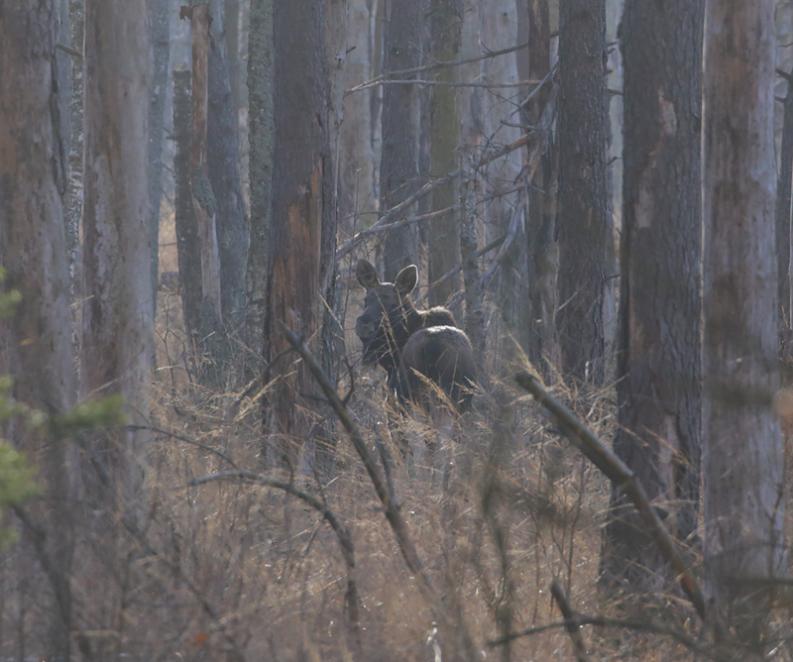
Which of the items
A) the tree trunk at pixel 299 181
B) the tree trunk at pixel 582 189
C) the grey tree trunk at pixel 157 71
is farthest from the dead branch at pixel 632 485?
the grey tree trunk at pixel 157 71

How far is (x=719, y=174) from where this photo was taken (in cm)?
671

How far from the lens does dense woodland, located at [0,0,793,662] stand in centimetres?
515

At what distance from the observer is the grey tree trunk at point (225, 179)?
59.5 ft

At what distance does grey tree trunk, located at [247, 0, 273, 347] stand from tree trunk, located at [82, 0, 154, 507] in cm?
427

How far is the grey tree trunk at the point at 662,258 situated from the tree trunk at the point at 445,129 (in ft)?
34.3

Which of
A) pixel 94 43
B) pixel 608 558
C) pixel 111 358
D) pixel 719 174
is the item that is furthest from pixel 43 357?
pixel 719 174

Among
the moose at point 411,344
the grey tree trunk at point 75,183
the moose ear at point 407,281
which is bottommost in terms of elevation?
the moose at point 411,344

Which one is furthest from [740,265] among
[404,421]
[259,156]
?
[259,156]

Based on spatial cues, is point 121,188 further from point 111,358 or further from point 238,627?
point 238,627

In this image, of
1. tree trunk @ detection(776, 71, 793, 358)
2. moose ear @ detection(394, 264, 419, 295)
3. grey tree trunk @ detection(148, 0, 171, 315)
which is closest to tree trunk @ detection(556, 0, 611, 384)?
moose ear @ detection(394, 264, 419, 295)

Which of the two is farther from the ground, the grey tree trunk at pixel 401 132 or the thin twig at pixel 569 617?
the grey tree trunk at pixel 401 132

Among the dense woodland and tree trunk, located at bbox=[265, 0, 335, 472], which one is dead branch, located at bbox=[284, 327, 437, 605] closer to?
the dense woodland

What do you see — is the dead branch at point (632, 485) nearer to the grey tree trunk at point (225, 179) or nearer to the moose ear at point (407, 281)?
the moose ear at point (407, 281)

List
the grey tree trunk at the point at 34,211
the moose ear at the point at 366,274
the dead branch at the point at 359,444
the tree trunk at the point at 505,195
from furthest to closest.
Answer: the tree trunk at the point at 505,195
the moose ear at the point at 366,274
the grey tree trunk at the point at 34,211
the dead branch at the point at 359,444
